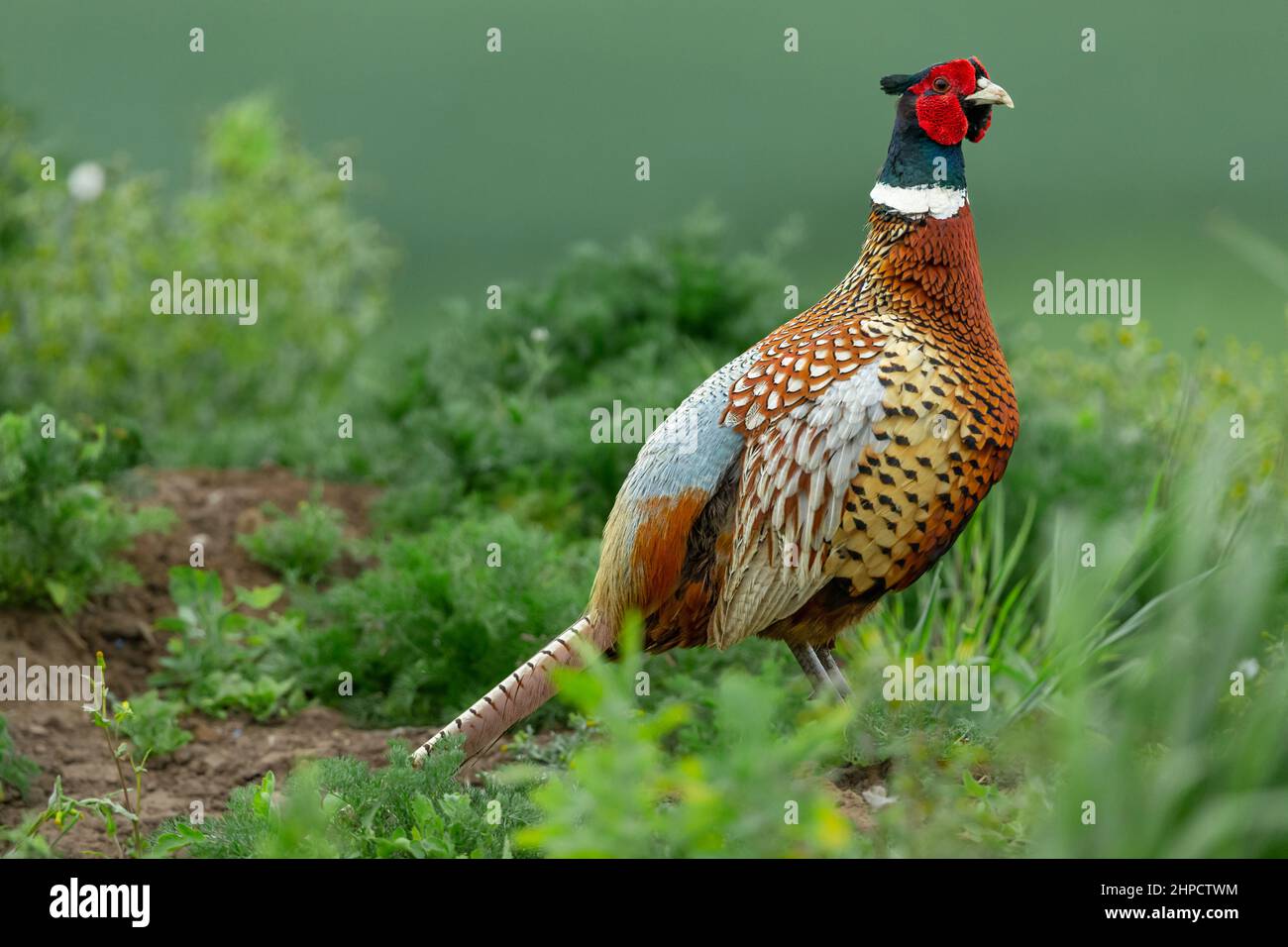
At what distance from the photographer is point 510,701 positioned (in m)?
3.98

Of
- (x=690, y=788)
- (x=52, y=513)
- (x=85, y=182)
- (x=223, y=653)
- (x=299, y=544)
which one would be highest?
(x=85, y=182)

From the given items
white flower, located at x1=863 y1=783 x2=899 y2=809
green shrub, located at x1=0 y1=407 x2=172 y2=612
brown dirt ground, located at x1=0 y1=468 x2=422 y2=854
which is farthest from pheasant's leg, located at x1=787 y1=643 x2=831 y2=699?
green shrub, located at x1=0 y1=407 x2=172 y2=612

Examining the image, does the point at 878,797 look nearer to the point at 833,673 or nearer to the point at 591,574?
the point at 833,673

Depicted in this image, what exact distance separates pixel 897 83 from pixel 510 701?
216cm

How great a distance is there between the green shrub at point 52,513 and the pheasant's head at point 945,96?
328cm

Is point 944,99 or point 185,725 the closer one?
point 944,99

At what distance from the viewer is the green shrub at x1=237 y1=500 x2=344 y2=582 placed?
20.6 feet

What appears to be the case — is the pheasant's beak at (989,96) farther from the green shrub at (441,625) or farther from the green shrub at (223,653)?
the green shrub at (223,653)

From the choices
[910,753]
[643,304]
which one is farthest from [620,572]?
[643,304]

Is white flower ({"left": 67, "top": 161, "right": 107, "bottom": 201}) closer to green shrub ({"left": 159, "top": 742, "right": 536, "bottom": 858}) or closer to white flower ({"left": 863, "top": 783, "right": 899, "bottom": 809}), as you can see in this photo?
green shrub ({"left": 159, "top": 742, "right": 536, "bottom": 858})

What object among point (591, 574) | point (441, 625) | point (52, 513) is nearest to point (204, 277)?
point (52, 513)
